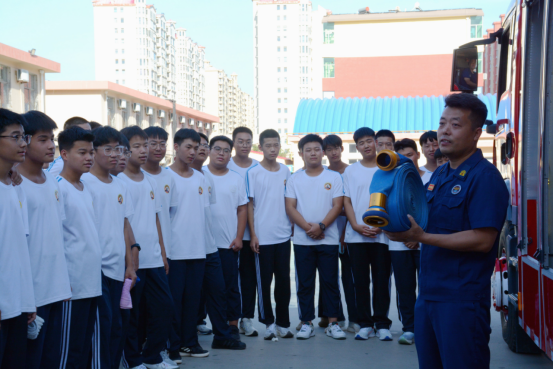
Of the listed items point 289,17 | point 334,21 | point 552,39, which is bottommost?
point 552,39

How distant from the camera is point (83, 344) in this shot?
3.29 m

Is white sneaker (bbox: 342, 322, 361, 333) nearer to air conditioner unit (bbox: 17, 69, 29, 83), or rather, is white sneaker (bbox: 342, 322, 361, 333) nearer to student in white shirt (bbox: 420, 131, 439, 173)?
student in white shirt (bbox: 420, 131, 439, 173)

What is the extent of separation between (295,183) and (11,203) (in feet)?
10.6

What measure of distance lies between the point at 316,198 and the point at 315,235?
37cm

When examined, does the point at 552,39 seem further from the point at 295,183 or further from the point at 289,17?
the point at 289,17

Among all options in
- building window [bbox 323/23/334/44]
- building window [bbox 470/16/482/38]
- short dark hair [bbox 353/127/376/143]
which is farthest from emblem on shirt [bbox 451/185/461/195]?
building window [bbox 470/16/482/38]

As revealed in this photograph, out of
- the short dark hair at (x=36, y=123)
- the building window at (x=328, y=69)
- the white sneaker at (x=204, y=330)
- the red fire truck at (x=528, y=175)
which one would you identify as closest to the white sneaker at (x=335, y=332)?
the white sneaker at (x=204, y=330)

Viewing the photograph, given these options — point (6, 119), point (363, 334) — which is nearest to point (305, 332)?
point (363, 334)

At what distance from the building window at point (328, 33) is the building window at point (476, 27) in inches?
298

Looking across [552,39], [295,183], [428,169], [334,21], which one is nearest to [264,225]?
[295,183]

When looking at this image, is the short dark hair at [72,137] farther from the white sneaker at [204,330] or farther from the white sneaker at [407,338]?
the white sneaker at [407,338]

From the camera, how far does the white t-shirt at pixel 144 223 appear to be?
4086mm

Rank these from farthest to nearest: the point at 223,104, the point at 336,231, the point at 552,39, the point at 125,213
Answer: the point at 223,104, the point at 336,231, the point at 125,213, the point at 552,39

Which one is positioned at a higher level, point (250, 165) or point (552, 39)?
point (552, 39)
